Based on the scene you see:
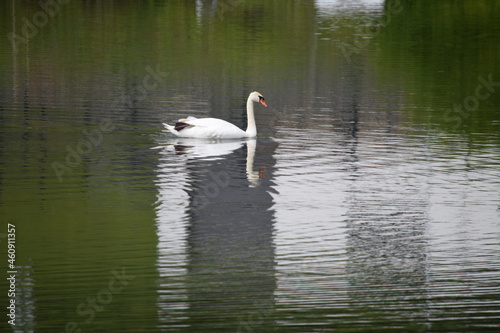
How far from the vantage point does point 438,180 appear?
51.9 feet

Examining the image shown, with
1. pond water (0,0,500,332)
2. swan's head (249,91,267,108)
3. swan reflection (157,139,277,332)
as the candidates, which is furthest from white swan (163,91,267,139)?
swan's head (249,91,267,108)

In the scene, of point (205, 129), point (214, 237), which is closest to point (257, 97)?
point (205, 129)

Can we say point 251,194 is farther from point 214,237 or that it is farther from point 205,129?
point 205,129

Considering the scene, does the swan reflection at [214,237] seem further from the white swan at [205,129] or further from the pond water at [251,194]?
the white swan at [205,129]

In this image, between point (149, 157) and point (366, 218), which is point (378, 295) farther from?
point (149, 157)

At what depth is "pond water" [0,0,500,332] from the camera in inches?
379

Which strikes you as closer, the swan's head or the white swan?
the white swan

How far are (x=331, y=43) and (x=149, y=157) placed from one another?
73.4ft

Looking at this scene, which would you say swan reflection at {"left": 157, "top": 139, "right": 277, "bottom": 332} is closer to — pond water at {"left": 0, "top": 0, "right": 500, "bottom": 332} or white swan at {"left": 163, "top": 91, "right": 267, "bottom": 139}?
pond water at {"left": 0, "top": 0, "right": 500, "bottom": 332}

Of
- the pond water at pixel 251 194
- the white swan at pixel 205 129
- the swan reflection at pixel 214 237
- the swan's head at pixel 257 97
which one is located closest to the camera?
the swan reflection at pixel 214 237

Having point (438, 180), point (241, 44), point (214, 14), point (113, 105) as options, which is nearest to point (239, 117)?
point (113, 105)

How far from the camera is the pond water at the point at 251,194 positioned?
962 cm

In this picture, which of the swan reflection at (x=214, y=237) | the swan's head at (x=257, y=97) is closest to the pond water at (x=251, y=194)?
the swan reflection at (x=214, y=237)

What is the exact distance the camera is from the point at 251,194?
14586 mm
